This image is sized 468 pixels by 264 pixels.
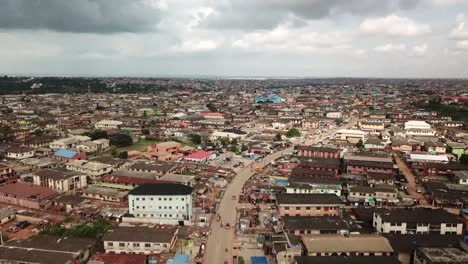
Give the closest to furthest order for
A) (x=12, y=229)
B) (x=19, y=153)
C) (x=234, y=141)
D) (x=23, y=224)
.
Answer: (x=12, y=229) < (x=23, y=224) < (x=19, y=153) < (x=234, y=141)

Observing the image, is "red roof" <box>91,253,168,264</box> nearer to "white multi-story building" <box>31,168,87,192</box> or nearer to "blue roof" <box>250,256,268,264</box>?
"blue roof" <box>250,256,268,264</box>

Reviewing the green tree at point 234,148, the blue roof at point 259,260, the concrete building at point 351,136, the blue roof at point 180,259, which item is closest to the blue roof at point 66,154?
the green tree at point 234,148

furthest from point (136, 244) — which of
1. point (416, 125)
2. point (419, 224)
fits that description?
point (416, 125)

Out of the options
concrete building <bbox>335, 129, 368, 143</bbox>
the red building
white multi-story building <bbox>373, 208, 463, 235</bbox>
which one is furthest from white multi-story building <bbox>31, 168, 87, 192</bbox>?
concrete building <bbox>335, 129, 368, 143</bbox>

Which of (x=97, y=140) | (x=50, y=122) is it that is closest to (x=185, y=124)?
(x=97, y=140)

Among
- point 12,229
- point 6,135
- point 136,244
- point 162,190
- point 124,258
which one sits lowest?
point 12,229

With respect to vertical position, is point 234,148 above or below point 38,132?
below

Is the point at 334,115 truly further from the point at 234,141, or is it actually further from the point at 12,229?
the point at 12,229

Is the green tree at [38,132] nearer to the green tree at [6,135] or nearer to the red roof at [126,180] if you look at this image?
the green tree at [6,135]
